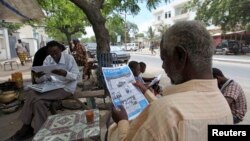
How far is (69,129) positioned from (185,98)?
2.50 m

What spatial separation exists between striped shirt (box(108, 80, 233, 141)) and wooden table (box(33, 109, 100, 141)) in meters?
1.96

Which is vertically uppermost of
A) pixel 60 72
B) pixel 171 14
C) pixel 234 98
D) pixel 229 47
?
pixel 171 14

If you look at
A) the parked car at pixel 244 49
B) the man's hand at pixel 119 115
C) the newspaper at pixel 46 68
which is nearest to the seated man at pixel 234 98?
the man's hand at pixel 119 115

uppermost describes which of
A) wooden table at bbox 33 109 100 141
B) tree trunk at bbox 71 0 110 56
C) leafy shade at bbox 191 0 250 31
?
leafy shade at bbox 191 0 250 31

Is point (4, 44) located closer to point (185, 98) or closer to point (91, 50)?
point (91, 50)

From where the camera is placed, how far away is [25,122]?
4.90 meters

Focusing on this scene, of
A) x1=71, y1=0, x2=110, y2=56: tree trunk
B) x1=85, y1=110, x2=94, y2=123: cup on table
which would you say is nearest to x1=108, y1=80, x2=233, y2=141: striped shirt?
x1=85, y1=110, x2=94, y2=123: cup on table

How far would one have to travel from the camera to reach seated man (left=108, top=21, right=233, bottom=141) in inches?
51.1

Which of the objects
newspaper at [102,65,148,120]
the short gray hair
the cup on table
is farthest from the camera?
the cup on table

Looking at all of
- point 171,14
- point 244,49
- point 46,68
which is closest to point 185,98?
point 46,68

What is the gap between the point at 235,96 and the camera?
318 centimetres

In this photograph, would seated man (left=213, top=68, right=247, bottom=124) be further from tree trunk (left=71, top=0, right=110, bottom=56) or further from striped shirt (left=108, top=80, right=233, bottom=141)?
tree trunk (left=71, top=0, right=110, bottom=56)

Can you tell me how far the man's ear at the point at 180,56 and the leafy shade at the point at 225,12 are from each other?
29471mm

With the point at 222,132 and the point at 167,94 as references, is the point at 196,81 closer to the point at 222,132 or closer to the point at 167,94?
the point at 167,94
